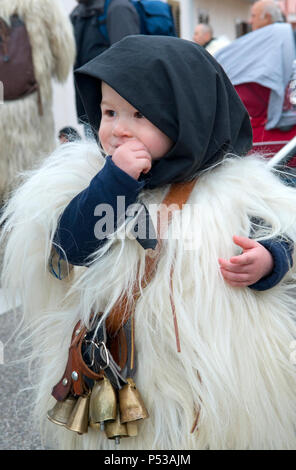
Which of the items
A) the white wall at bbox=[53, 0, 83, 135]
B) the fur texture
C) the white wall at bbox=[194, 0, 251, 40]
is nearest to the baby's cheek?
the fur texture

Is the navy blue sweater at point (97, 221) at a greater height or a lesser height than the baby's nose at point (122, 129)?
lesser

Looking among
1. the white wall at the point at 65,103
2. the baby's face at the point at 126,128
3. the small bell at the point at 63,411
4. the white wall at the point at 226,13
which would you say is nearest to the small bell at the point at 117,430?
the small bell at the point at 63,411

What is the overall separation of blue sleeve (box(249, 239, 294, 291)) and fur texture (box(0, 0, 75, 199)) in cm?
196

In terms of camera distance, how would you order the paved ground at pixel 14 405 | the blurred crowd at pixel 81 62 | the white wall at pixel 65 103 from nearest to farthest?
the paved ground at pixel 14 405, the blurred crowd at pixel 81 62, the white wall at pixel 65 103

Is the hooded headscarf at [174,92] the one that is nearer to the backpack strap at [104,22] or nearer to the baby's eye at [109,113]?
the baby's eye at [109,113]

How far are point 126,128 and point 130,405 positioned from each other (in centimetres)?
59

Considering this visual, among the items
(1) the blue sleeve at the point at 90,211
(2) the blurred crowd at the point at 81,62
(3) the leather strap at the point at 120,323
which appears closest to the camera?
(1) the blue sleeve at the point at 90,211

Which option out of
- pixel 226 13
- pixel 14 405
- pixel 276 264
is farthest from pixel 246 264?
pixel 226 13

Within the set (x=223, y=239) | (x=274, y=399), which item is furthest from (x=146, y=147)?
(x=274, y=399)

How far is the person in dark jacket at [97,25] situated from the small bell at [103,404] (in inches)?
90.0

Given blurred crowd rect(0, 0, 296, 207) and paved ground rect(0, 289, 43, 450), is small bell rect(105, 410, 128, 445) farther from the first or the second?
blurred crowd rect(0, 0, 296, 207)

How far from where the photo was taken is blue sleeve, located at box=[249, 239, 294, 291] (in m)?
1.17

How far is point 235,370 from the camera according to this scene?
1.15 meters

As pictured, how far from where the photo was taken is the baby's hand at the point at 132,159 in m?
1.10
